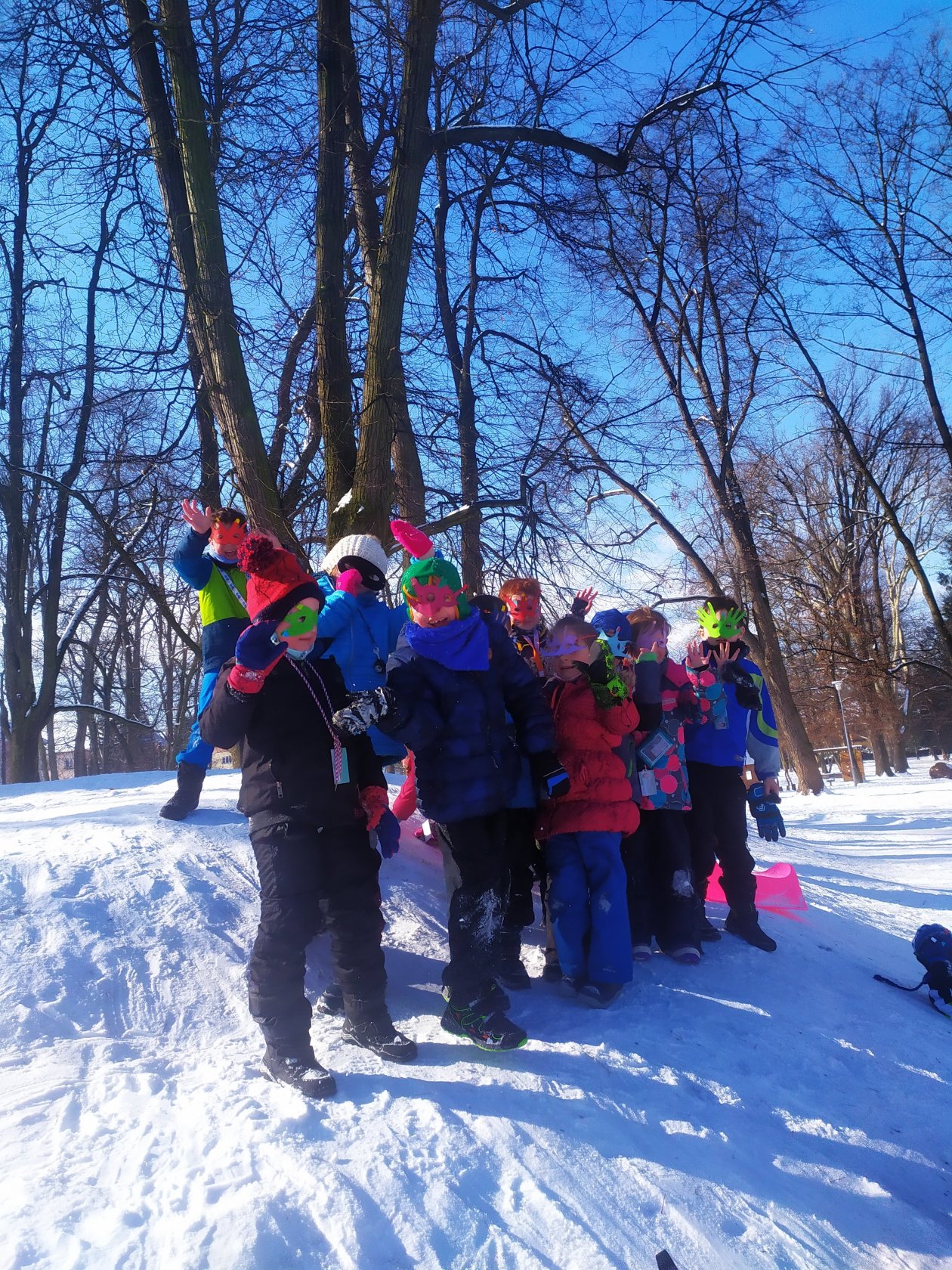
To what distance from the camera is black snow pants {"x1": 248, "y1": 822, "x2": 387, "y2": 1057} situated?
2709 mm

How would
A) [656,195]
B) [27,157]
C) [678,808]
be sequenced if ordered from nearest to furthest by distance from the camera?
[678,808]
[656,195]
[27,157]

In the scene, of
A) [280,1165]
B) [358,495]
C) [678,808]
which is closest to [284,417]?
[358,495]

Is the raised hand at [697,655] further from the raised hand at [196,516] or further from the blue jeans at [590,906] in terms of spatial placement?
the raised hand at [196,516]

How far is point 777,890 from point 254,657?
4036mm

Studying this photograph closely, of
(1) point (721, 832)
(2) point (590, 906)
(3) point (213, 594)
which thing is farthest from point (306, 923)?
(1) point (721, 832)

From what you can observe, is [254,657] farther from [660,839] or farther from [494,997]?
[660,839]

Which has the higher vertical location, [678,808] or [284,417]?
[284,417]

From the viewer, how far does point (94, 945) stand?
3273 millimetres

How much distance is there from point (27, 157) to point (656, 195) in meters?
6.06

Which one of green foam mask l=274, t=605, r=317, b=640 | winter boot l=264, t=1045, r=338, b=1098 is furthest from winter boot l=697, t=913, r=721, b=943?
green foam mask l=274, t=605, r=317, b=640

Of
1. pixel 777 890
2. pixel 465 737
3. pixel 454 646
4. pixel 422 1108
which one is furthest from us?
pixel 777 890

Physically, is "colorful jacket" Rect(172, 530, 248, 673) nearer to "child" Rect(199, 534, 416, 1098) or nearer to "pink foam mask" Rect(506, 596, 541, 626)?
"child" Rect(199, 534, 416, 1098)

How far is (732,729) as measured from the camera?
4453mm

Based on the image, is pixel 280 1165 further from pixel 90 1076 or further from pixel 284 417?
pixel 284 417
